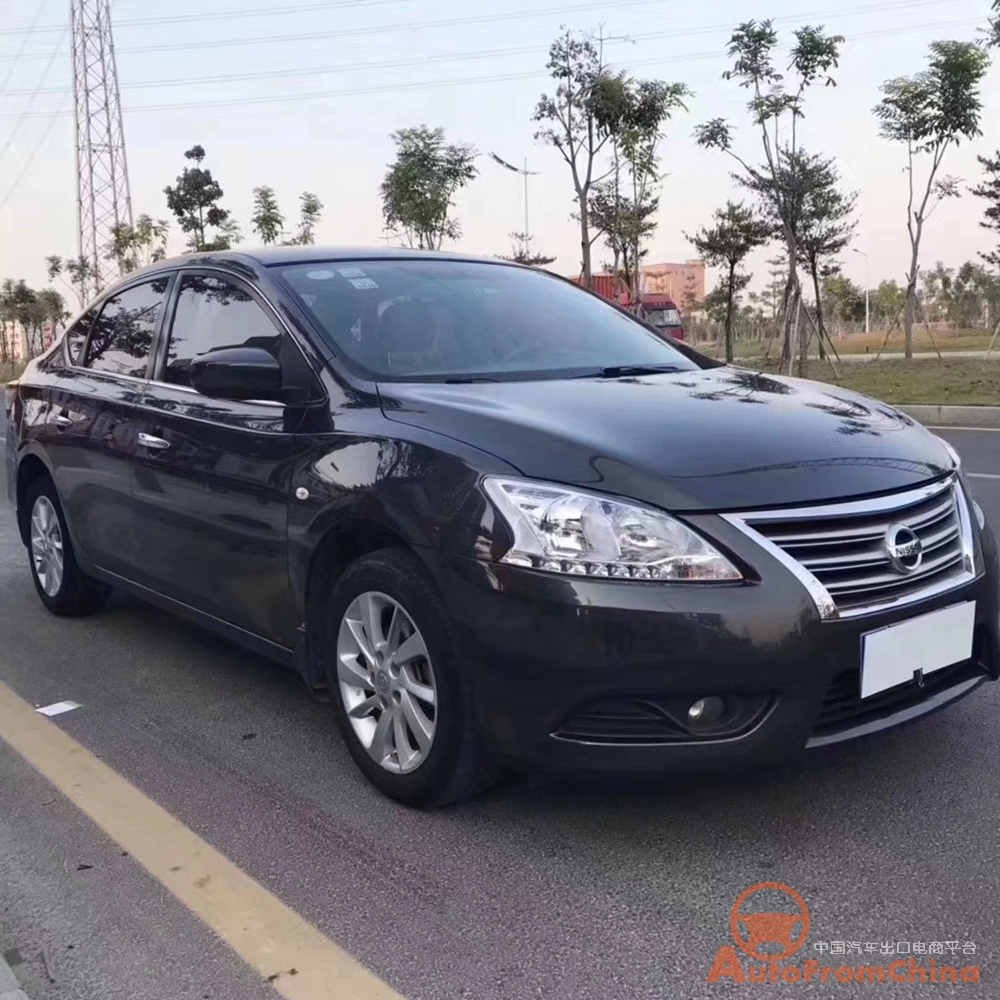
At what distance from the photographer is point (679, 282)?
67.1 m

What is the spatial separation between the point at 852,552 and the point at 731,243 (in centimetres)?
2572

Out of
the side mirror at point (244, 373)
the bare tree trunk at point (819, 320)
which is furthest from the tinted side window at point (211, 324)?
the bare tree trunk at point (819, 320)

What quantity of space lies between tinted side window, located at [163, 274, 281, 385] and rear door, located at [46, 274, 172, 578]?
0.61ft

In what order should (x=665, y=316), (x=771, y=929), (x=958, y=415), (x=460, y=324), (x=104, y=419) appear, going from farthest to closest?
1. (x=665, y=316)
2. (x=958, y=415)
3. (x=104, y=419)
4. (x=460, y=324)
5. (x=771, y=929)

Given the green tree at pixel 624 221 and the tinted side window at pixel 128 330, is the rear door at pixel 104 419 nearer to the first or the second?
the tinted side window at pixel 128 330

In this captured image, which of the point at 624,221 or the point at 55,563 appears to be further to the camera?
A: the point at 624,221

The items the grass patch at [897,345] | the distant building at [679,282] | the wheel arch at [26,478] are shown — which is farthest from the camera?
the distant building at [679,282]

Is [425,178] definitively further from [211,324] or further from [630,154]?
[211,324]

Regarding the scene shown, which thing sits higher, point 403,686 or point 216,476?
point 216,476

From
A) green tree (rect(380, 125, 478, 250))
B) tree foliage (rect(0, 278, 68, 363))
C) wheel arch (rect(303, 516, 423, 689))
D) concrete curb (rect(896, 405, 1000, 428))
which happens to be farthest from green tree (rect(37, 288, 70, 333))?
wheel arch (rect(303, 516, 423, 689))

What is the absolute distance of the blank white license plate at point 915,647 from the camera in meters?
2.56

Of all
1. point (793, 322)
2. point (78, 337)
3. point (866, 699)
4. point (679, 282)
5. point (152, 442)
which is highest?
point (679, 282)

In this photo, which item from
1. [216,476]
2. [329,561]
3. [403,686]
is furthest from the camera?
[216,476]

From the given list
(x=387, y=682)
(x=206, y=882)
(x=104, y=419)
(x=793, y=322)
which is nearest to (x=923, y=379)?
(x=793, y=322)
